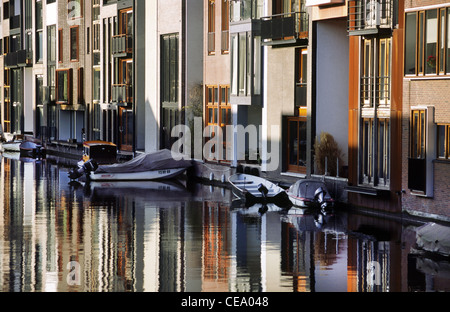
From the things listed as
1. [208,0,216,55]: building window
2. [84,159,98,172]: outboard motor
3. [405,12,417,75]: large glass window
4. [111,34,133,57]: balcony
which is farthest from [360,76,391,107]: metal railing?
[111,34,133,57]: balcony

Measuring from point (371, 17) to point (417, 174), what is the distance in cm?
614

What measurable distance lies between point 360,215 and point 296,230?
4.46m

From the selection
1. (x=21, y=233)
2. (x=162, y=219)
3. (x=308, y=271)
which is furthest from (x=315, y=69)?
(x=308, y=271)

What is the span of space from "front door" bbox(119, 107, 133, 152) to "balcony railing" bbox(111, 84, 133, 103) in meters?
0.77

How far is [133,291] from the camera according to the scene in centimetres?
1986

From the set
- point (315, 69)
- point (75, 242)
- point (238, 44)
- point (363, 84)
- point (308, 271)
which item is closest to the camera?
point (308, 271)

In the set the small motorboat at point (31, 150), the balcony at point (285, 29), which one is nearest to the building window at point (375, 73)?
the balcony at point (285, 29)

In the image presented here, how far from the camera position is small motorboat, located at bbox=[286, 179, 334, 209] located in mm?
35906

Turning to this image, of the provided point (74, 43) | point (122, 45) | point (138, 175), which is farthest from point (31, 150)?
point (138, 175)

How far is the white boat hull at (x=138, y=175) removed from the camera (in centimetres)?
4944

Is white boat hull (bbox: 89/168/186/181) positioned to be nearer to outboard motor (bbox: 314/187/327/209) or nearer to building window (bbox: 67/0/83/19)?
outboard motor (bbox: 314/187/327/209)

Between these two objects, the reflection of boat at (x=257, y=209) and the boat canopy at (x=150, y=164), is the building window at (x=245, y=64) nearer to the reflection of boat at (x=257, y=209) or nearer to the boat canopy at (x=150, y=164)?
the boat canopy at (x=150, y=164)
